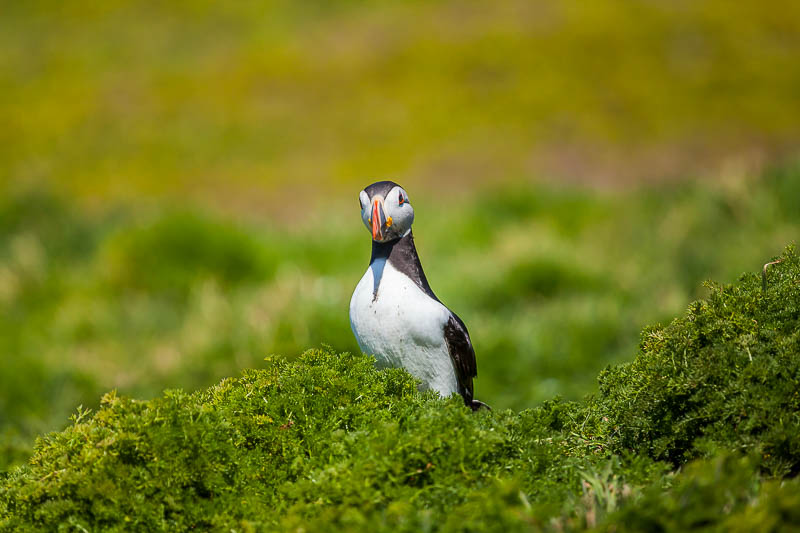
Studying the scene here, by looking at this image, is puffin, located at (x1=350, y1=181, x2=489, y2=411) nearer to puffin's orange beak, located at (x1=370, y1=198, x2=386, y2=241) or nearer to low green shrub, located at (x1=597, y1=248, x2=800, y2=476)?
puffin's orange beak, located at (x1=370, y1=198, x2=386, y2=241)

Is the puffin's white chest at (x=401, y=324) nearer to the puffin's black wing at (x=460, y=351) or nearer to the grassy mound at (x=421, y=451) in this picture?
the puffin's black wing at (x=460, y=351)

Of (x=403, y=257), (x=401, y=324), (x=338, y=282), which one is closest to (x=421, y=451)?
(x=401, y=324)

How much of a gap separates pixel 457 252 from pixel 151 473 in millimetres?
9828

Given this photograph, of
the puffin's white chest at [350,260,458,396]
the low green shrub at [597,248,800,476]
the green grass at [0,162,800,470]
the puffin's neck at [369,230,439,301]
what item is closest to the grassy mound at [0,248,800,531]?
the low green shrub at [597,248,800,476]

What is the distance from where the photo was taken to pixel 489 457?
318 centimetres

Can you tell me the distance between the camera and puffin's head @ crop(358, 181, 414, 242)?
3.91 metres

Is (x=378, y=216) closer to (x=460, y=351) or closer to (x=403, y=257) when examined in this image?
(x=403, y=257)

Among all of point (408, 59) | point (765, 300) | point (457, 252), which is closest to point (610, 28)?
point (408, 59)

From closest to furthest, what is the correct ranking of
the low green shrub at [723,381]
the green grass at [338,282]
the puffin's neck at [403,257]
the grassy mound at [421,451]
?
the grassy mound at [421,451] < the low green shrub at [723,381] < the puffin's neck at [403,257] < the green grass at [338,282]

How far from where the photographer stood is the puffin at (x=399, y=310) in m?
3.88

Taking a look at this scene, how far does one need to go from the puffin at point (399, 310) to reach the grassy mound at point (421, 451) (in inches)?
12.5

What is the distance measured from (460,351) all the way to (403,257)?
0.57 m

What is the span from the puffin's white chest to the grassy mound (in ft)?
1.00

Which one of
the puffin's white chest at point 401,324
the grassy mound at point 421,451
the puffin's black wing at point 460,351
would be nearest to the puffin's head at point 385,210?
the puffin's white chest at point 401,324
